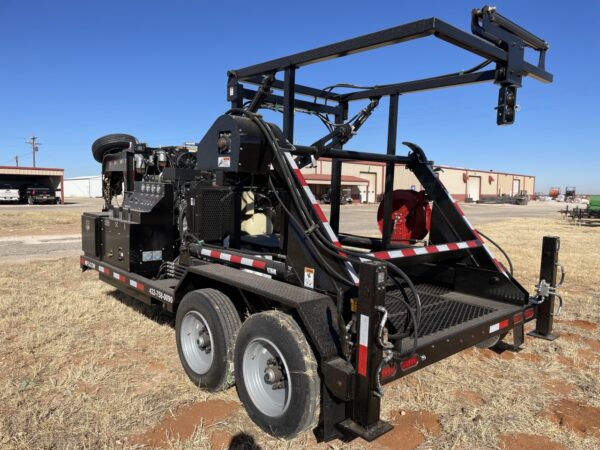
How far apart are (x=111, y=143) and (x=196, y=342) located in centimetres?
340

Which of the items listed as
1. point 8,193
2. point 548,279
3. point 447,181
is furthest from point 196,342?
point 447,181

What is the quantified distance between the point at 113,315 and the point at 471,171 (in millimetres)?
67436

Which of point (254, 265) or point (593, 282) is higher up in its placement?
point (254, 265)

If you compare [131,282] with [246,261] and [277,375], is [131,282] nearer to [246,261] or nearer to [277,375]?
[246,261]

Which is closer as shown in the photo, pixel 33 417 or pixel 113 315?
pixel 33 417

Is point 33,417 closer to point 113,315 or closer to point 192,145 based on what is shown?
point 113,315

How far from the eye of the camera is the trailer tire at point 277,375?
2.65 metres

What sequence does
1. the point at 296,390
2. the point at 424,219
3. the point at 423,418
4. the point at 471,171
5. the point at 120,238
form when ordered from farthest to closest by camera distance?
the point at 471,171 → the point at 120,238 → the point at 424,219 → the point at 423,418 → the point at 296,390

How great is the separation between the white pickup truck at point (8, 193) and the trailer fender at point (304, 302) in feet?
107

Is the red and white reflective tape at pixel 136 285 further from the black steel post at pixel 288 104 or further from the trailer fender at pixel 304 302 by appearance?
the black steel post at pixel 288 104

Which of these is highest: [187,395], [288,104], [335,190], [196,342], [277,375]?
[288,104]

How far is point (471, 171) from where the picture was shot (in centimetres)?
6606

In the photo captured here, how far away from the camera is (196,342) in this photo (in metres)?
3.75

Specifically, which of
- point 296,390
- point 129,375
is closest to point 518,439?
point 296,390
